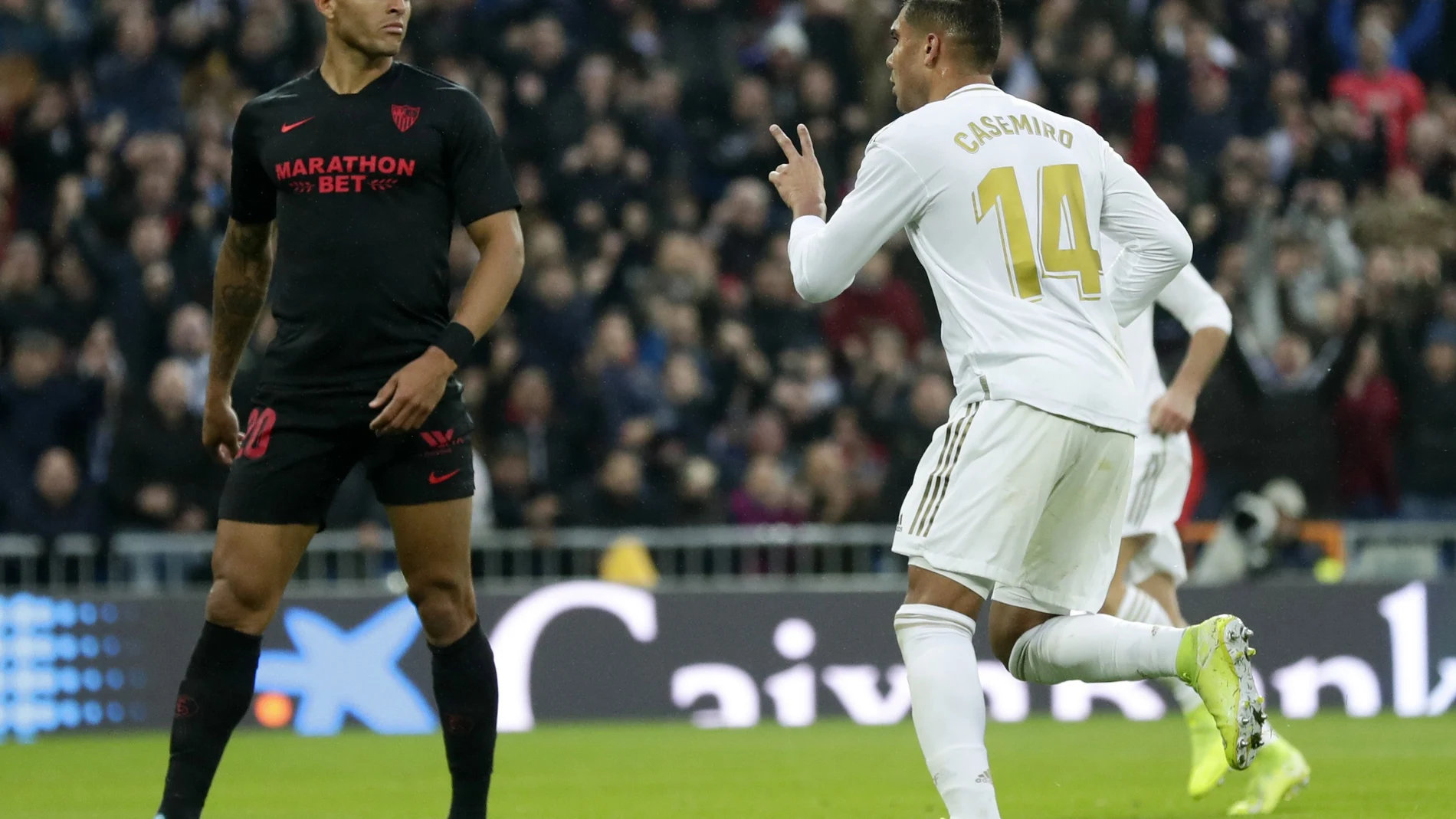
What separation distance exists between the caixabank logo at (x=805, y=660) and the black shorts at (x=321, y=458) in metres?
6.33

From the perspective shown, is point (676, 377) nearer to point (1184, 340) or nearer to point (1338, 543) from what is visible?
point (1184, 340)

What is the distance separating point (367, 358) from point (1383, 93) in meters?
12.0

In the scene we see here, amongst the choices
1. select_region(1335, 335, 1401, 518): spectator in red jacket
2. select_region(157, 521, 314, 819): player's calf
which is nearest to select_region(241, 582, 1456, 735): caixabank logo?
select_region(1335, 335, 1401, 518): spectator in red jacket

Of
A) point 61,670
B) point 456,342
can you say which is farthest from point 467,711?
A: point 61,670

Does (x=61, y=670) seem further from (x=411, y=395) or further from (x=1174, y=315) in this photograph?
(x=411, y=395)

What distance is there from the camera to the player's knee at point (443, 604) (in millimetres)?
5352

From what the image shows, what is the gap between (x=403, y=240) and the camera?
Answer: 534cm

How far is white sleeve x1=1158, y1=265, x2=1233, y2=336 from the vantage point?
7.41 meters

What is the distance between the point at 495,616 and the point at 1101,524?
22.8ft

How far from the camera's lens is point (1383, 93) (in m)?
15.5

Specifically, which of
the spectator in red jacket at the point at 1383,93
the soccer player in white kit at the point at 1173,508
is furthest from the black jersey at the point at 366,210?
the spectator in red jacket at the point at 1383,93

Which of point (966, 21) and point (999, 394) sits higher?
point (966, 21)

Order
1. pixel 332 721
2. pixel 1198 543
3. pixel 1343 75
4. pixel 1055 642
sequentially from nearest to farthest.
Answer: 1. pixel 1055 642
2. pixel 332 721
3. pixel 1198 543
4. pixel 1343 75

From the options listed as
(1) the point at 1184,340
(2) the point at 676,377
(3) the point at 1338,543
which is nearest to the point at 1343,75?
(1) the point at 1184,340
